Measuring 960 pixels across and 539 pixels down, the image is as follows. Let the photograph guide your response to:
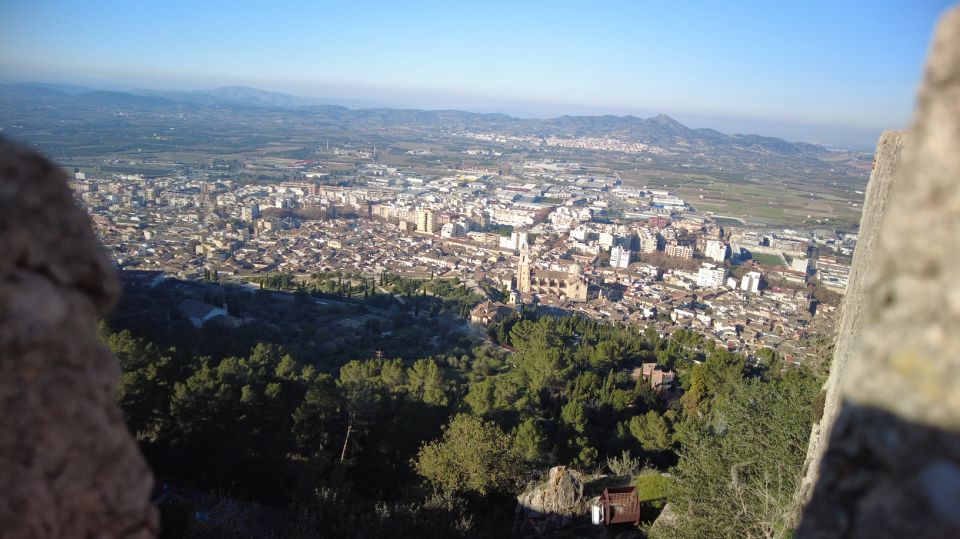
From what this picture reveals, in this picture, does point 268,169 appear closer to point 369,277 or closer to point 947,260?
point 369,277

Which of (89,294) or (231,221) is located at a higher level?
(89,294)

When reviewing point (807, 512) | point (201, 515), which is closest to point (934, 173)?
point (807, 512)

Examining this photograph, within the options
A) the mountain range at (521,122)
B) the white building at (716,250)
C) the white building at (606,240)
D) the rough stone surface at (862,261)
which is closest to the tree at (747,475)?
the rough stone surface at (862,261)

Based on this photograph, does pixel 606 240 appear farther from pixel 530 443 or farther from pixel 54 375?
pixel 54 375

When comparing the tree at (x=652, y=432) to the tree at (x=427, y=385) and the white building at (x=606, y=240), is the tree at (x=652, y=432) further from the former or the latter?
the white building at (x=606, y=240)

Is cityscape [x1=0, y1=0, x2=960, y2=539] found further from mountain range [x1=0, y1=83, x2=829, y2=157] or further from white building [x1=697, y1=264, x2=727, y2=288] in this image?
mountain range [x1=0, y1=83, x2=829, y2=157]

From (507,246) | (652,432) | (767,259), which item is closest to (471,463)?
(652,432)

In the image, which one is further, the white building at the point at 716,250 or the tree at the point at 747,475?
the white building at the point at 716,250
